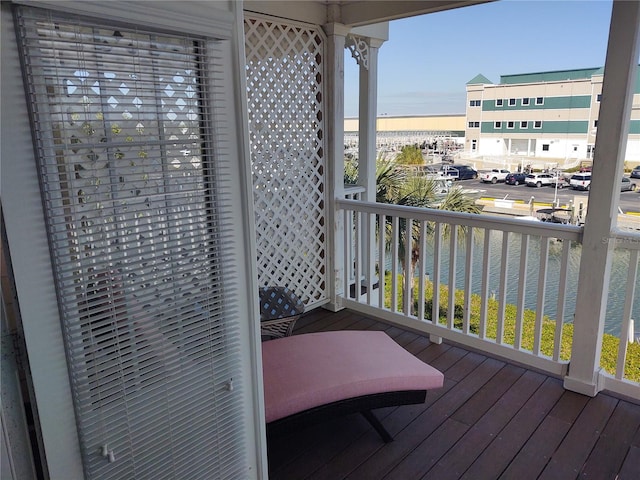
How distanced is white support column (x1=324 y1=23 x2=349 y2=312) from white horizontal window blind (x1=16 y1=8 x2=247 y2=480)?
2778 mm

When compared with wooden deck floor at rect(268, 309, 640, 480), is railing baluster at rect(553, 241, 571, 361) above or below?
above

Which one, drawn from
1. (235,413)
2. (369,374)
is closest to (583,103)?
(369,374)

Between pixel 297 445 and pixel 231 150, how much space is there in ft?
5.69

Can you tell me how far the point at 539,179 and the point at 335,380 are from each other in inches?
164

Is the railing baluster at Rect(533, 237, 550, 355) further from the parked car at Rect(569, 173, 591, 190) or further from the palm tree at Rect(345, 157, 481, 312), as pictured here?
the palm tree at Rect(345, 157, 481, 312)

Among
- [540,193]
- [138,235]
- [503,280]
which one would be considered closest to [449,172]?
[540,193]

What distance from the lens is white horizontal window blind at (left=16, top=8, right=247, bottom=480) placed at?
1.16 metres

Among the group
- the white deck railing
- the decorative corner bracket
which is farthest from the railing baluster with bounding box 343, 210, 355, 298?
the decorative corner bracket

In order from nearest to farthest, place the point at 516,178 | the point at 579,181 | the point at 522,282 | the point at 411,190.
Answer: the point at 522,282 < the point at 579,181 < the point at 516,178 < the point at 411,190

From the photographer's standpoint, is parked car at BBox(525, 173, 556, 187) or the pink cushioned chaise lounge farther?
parked car at BBox(525, 173, 556, 187)

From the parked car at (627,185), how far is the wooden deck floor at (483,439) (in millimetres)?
1324

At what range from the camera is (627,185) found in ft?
9.19

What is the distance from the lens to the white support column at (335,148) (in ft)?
→ 13.2

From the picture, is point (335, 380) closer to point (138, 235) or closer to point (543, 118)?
point (138, 235)
